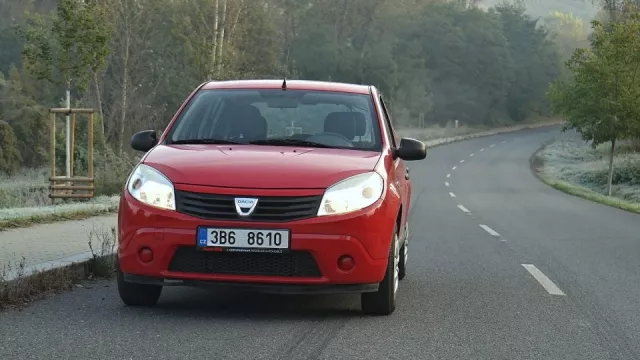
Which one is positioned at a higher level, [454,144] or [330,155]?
[330,155]

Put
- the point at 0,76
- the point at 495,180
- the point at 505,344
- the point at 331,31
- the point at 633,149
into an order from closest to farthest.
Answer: the point at 505,344 < the point at 495,180 < the point at 0,76 < the point at 633,149 < the point at 331,31

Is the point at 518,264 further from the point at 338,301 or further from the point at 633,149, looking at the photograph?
the point at 633,149

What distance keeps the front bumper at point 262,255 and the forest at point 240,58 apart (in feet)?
51.0

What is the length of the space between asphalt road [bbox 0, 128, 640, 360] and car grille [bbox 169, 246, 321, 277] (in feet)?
1.13

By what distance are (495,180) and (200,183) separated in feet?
106

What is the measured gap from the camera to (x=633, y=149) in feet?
184

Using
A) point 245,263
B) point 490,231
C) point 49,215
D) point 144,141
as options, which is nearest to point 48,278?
point 144,141

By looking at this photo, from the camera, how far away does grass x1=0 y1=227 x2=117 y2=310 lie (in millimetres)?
6797

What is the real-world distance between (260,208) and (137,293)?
122 centimetres

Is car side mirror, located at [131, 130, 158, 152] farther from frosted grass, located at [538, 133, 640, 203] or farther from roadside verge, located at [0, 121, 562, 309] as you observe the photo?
frosted grass, located at [538, 133, 640, 203]

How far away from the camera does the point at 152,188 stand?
6301 millimetres

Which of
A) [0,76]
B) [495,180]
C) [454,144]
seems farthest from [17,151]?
[454,144]

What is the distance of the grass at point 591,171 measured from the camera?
114 ft

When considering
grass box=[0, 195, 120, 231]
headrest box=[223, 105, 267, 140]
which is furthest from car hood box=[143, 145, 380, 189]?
grass box=[0, 195, 120, 231]
